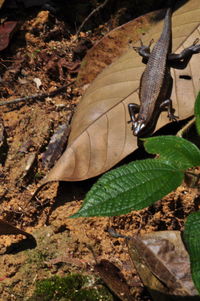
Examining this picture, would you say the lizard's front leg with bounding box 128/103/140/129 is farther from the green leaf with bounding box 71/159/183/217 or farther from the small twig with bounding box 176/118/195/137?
the green leaf with bounding box 71/159/183/217

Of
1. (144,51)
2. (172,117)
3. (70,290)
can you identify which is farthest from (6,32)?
(70,290)

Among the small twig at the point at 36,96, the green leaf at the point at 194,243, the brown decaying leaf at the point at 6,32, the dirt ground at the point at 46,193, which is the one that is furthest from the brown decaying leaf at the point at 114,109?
the green leaf at the point at 194,243

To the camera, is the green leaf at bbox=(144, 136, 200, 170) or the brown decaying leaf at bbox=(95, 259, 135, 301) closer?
the green leaf at bbox=(144, 136, 200, 170)

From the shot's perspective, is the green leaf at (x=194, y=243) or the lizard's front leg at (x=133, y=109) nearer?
the green leaf at (x=194, y=243)

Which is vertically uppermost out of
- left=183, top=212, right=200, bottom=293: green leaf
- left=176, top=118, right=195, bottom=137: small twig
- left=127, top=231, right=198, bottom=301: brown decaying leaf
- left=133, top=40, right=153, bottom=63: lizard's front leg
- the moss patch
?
left=133, top=40, right=153, bottom=63: lizard's front leg

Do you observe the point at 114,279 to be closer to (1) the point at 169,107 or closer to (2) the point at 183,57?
(1) the point at 169,107

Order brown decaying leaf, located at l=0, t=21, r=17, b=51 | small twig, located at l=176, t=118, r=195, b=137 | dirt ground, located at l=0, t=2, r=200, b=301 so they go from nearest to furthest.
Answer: dirt ground, located at l=0, t=2, r=200, b=301 → small twig, located at l=176, t=118, r=195, b=137 → brown decaying leaf, located at l=0, t=21, r=17, b=51

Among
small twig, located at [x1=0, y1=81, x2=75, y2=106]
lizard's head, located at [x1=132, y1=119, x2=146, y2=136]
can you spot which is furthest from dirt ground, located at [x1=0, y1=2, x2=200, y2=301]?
lizard's head, located at [x1=132, y1=119, x2=146, y2=136]

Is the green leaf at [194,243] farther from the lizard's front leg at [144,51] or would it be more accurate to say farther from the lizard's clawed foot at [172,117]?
the lizard's front leg at [144,51]
